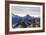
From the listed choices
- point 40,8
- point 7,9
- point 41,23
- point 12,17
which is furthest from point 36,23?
point 7,9

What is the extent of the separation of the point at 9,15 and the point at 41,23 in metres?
0.46

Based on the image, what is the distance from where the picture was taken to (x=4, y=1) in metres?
1.21

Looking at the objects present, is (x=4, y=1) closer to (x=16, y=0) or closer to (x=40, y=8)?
(x=16, y=0)

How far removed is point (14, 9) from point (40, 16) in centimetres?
38

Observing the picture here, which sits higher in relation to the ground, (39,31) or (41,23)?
(41,23)

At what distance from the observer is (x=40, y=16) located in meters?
1.30
